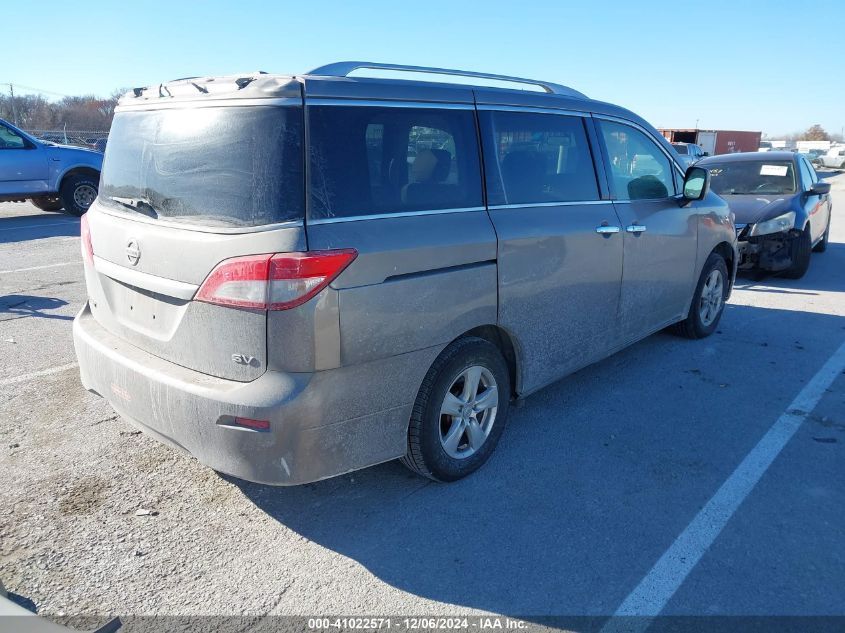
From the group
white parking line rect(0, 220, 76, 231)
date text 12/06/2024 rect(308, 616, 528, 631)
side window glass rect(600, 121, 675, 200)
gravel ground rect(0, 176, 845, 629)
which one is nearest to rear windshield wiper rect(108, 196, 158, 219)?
gravel ground rect(0, 176, 845, 629)

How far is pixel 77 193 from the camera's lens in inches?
525

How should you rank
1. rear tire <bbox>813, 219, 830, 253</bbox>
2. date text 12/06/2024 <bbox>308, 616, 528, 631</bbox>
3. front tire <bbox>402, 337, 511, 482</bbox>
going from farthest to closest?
rear tire <bbox>813, 219, 830, 253</bbox> < front tire <bbox>402, 337, 511, 482</bbox> < date text 12/06/2024 <bbox>308, 616, 528, 631</bbox>

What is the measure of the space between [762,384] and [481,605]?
3.34 m

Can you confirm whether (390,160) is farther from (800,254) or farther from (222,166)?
(800,254)

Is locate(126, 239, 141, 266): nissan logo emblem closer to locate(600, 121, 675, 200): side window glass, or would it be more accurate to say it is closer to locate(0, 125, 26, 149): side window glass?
locate(600, 121, 675, 200): side window glass

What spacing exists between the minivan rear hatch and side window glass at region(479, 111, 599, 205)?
1.23m

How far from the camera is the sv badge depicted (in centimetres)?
268

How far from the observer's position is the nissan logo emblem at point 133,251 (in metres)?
3.03

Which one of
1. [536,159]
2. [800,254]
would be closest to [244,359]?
[536,159]

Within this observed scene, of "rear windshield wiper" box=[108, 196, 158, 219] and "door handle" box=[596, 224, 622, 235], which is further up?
"rear windshield wiper" box=[108, 196, 158, 219]

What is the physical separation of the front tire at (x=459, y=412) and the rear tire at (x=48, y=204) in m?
13.1

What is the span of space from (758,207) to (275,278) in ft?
26.2

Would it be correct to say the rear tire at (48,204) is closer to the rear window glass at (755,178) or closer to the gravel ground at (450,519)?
the gravel ground at (450,519)

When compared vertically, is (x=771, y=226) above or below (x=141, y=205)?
below
